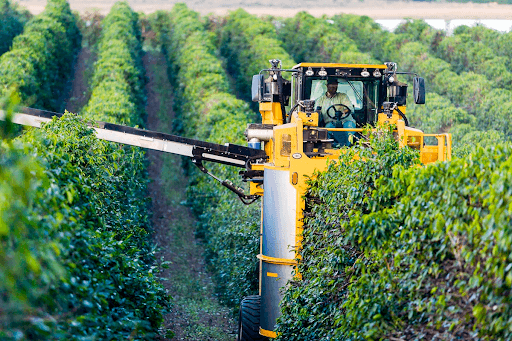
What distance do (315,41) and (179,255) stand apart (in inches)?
1164

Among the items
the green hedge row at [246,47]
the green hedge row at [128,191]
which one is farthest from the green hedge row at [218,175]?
the green hedge row at [246,47]

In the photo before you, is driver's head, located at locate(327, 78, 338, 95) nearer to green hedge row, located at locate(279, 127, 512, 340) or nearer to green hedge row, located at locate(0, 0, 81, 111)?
green hedge row, located at locate(279, 127, 512, 340)

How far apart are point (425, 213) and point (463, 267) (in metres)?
0.74

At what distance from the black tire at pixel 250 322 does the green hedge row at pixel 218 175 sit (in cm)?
291

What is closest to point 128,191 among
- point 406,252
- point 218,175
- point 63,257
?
point 218,175

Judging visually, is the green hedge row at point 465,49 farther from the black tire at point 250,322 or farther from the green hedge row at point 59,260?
the green hedge row at point 59,260

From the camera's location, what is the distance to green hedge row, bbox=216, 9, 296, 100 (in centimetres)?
3744

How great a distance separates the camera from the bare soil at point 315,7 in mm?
55656

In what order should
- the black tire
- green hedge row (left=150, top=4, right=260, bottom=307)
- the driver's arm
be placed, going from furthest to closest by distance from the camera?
green hedge row (left=150, top=4, right=260, bottom=307)
the driver's arm
the black tire

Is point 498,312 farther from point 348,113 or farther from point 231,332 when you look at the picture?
Result: point 231,332

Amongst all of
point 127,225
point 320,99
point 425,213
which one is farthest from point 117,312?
point 320,99

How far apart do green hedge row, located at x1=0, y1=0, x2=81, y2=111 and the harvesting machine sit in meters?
9.32

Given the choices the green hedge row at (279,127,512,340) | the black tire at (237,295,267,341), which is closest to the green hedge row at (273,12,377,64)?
the black tire at (237,295,267,341)

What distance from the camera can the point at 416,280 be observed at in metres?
6.02
